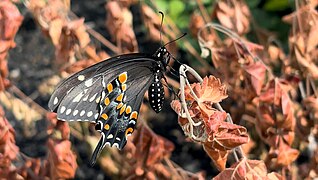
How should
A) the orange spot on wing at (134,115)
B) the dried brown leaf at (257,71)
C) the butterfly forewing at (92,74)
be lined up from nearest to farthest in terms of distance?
1. the butterfly forewing at (92,74)
2. the orange spot on wing at (134,115)
3. the dried brown leaf at (257,71)

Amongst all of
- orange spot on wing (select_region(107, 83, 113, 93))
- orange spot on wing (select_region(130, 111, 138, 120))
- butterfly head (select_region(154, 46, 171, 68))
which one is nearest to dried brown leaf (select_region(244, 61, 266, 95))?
butterfly head (select_region(154, 46, 171, 68))

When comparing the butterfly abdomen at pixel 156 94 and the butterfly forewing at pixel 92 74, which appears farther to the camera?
the butterfly abdomen at pixel 156 94

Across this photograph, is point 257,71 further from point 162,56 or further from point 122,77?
point 122,77

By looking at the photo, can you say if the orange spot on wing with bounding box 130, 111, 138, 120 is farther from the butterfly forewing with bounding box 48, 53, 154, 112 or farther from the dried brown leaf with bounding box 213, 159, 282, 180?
the dried brown leaf with bounding box 213, 159, 282, 180

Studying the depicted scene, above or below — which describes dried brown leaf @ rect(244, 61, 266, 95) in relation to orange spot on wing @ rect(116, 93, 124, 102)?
below

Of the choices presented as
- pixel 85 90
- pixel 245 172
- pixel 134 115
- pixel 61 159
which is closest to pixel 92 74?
pixel 85 90

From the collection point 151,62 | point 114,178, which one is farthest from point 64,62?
point 114,178

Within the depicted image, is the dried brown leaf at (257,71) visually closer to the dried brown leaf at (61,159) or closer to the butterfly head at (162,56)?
the butterfly head at (162,56)

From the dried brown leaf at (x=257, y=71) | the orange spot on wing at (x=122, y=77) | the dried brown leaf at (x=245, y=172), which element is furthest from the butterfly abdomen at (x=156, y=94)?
the dried brown leaf at (x=245, y=172)
